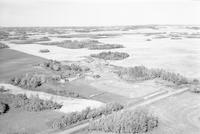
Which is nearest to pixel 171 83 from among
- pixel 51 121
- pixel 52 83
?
pixel 52 83

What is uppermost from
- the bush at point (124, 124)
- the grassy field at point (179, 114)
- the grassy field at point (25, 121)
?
the bush at point (124, 124)

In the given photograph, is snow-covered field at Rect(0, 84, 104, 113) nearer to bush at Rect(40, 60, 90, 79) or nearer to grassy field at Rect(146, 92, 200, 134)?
grassy field at Rect(146, 92, 200, 134)

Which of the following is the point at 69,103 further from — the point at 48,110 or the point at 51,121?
the point at 51,121

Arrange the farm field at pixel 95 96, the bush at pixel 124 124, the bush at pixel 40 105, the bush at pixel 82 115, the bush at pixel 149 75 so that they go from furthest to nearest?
the bush at pixel 149 75 < the bush at pixel 40 105 < the farm field at pixel 95 96 < the bush at pixel 82 115 < the bush at pixel 124 124

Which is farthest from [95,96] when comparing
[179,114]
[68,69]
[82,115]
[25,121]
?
[68,69]

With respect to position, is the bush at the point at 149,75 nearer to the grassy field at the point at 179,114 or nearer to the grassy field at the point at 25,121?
the grassy field at the point at 179,114

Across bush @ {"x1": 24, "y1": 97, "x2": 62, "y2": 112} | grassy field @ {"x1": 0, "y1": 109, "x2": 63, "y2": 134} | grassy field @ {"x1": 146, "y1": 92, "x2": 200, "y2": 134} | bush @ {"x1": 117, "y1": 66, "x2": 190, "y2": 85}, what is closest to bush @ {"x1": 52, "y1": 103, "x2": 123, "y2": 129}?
grassy field @ {"x1": 0, "y1": 109, "x2": 63, "y2": 134}

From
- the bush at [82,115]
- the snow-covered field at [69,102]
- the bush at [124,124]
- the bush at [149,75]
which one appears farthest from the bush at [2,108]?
the bush at [149,75]
